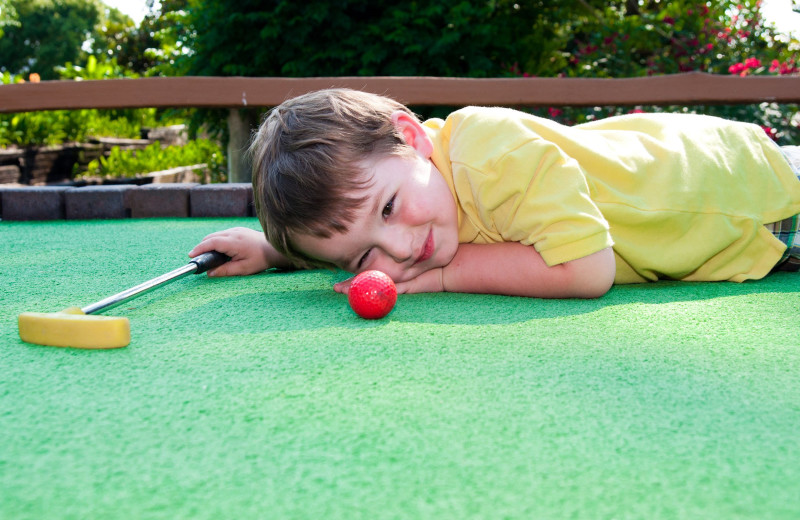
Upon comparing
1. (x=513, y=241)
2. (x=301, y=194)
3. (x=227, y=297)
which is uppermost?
(x=301, y=194)

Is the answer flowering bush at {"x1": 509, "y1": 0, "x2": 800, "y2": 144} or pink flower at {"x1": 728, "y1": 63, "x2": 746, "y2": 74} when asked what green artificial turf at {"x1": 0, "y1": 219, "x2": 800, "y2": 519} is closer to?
pink flower at {"x1": 728, "y1": 63, "x2": 746, "y2": 74}

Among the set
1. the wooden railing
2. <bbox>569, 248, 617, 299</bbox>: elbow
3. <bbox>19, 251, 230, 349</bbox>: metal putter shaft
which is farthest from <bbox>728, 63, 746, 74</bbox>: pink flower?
<bbox>19, 251, 230, 349</bbox>: metal putter shaft

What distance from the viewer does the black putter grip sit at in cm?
211

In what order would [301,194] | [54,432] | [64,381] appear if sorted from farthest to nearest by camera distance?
[301,194], [64,381], [54,432]

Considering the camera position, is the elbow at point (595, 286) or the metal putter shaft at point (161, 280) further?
the elbow at point (595, 286)

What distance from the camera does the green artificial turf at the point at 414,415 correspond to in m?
0.80

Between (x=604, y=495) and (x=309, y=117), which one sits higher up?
(x=309, y=117)

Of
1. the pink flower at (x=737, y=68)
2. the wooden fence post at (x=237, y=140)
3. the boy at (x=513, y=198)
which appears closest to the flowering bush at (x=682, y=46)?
the pink flower at (x=737, y=68)

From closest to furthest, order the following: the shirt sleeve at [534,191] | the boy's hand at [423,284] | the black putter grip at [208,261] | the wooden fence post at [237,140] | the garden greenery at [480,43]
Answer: the shirt sleeve at [534,191] → the boy's hand at [423,284] → the black putter grip at [208,261] → the wooden fence post at [237,140] → the garden greenery at [480,43]

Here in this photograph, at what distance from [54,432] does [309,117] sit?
1129 mm

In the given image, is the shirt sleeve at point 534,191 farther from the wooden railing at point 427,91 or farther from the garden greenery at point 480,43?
the garden greenery at point 480,43

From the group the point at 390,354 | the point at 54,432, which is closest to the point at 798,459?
the point at 390,354

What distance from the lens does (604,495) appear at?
31.2 inches

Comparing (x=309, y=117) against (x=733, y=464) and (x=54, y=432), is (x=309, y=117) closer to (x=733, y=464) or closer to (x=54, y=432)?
(x=54, y=432)
